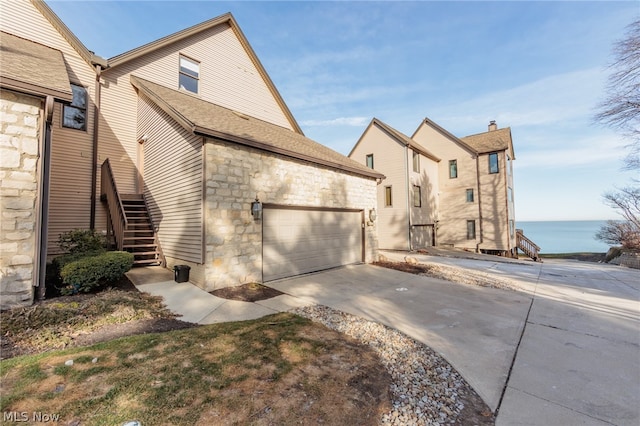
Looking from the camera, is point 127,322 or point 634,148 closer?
point 127,322

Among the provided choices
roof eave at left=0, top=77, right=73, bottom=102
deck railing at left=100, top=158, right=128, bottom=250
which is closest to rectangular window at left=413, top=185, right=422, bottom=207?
deck railing at left=100, top=158, right=128, bottom=250

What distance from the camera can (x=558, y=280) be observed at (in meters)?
8.44

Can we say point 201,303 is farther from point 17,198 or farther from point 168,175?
point 168,175

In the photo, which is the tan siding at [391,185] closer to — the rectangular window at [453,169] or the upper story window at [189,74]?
the rectangular window at [453,169]

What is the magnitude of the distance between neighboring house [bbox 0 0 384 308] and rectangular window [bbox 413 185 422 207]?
7.59 meters

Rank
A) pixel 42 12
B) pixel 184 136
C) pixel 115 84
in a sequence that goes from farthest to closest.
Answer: pixel 115 84, pixel 42 12, pixel 184 136

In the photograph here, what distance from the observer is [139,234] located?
8883 millimetres

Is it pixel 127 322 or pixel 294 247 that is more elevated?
pixel 294 247

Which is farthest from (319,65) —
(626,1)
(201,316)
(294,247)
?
(201,316)

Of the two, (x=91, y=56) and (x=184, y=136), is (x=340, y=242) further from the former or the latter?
(x=91, y=56)

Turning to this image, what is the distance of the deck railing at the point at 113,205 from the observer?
719cm

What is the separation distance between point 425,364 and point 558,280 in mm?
8133

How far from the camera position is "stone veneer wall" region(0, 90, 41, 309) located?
178 inches

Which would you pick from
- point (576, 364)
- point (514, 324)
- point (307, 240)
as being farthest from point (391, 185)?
point (576, 364)
